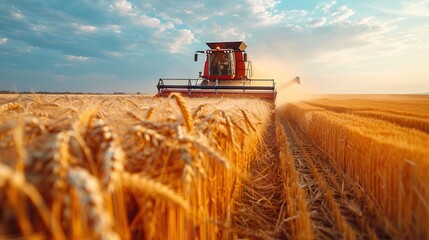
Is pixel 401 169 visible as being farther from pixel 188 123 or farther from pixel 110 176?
pixel 110 176

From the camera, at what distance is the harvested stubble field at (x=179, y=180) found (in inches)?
36.6

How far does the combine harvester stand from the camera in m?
13.2

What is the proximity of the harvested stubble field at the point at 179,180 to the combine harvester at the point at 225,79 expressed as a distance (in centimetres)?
800

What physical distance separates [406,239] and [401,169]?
1.96 feet

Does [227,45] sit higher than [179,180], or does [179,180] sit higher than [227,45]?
[227,45]

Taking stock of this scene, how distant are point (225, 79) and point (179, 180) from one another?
14.5m

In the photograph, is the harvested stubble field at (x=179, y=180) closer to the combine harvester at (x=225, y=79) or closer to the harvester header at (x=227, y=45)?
the combine harvester at (x=225, y=79)

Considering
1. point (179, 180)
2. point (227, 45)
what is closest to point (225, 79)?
point (227, 45)

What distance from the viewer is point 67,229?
3.34ft

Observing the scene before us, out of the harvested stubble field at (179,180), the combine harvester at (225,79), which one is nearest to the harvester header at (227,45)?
the combine harvester at (225,79)

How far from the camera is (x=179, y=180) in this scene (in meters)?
1.50

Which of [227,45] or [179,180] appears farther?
[227,45]

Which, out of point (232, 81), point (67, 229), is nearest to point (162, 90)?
point (232, 81)

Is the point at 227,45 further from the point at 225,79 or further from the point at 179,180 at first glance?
the point at 179,180
